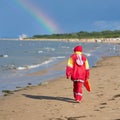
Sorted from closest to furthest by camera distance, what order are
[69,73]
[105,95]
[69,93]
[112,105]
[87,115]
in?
1. [87,115]
2. [112,105]
3. [69,73]
4. [105,95]
5. [69,93]

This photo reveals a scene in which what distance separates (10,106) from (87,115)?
10.8 ft

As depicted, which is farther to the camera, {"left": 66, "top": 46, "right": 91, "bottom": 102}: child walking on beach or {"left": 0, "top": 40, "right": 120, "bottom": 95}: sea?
{"left": 0, "top": 40, "right": 120, "bottom": 95}: sea

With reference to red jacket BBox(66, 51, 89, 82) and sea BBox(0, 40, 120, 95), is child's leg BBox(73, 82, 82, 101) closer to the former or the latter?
red jacket BBox(66, 51, 89, 82)

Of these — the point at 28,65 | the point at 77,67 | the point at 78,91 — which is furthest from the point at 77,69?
the point at 28,65

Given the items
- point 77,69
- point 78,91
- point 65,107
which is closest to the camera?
point 65,107

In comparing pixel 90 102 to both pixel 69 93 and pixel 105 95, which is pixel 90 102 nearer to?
pixel 105 95

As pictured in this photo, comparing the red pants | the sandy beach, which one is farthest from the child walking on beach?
the sandy beach

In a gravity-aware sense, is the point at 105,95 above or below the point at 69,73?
below

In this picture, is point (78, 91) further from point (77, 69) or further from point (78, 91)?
point (77, 69)

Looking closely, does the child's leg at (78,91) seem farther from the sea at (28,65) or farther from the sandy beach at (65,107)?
the sea at (28,65)

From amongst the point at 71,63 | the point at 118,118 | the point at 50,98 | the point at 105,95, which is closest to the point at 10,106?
the point at 50,98

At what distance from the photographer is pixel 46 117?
29.4 feet

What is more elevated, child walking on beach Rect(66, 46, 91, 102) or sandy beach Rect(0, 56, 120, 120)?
child walking on beach Rect(66, 46, 91, 102)

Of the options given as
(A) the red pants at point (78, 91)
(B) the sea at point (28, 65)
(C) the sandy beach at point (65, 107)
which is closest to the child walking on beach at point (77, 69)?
(A) the red pants at point (78, 91)
